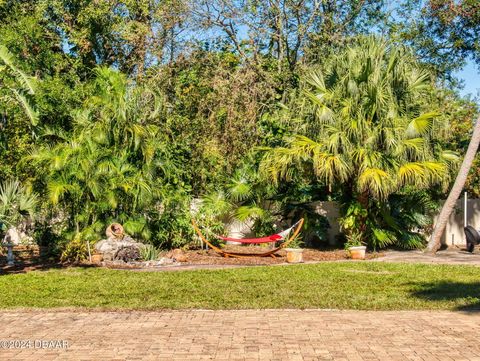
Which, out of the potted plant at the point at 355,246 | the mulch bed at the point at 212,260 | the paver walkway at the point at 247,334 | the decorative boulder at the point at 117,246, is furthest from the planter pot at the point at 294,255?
the paver walkway at the point at 247,334

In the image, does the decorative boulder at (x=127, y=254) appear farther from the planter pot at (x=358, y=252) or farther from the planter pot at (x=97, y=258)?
the planter pot at (x=358, y=252)

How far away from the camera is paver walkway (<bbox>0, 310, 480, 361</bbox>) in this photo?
7.34 m

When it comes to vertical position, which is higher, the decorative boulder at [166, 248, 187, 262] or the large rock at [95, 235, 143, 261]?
the large rock at [95, 235, 143, 261]

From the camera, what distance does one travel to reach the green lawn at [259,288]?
1020cm

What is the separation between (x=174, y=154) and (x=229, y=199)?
269cm

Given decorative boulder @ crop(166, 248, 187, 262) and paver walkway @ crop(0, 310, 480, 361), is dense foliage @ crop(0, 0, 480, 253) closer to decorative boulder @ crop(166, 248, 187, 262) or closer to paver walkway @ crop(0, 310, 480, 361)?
decorative boulder @ crop(166, 248, 187, 262)

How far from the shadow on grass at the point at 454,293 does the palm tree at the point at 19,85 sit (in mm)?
8397

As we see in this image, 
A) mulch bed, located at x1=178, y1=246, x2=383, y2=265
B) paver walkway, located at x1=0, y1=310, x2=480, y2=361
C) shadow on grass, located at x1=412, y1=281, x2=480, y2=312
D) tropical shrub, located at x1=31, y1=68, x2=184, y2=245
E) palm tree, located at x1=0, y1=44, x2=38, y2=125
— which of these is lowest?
paver walkway, located at x1=0, y1=310, x2=480, y2=361

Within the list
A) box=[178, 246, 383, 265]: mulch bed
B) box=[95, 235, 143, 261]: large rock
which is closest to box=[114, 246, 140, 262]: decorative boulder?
box=[95, 235, 143, 261]: large rock

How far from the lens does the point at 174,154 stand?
20.9 metres

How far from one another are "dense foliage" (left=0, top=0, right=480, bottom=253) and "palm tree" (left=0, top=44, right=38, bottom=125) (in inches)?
1.9

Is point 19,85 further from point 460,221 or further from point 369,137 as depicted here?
point 460,221

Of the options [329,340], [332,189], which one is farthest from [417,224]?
[329,340]

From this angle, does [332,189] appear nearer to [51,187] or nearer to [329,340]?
→ [51,187]
